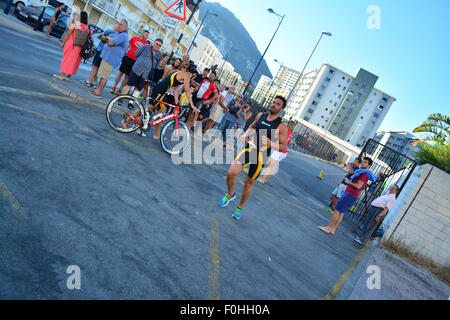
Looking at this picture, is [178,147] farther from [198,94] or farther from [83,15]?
[83,15]

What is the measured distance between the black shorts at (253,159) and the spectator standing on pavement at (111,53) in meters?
5.28

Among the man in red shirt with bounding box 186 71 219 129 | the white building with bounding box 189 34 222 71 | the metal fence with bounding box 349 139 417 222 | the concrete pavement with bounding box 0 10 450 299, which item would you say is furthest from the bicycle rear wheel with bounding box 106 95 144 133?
the white building with bounding box 189 34 222 71

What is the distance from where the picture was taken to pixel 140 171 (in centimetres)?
514

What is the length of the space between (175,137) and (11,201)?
4365 mm

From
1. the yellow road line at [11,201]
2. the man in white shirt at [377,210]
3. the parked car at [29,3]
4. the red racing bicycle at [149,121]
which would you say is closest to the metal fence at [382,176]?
the man in white shirt at [377,210]

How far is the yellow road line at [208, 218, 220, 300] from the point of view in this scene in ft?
9.67

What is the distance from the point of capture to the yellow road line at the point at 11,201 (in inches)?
109

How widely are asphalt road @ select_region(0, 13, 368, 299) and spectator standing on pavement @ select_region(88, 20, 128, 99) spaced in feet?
5.34

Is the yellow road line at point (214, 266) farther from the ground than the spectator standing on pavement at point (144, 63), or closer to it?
closer to it

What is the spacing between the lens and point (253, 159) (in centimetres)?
533

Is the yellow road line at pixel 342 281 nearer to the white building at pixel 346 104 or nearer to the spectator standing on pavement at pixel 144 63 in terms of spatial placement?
the spectator standing on pavement at pixel 144 63

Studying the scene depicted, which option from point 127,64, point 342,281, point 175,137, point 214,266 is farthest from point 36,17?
point 342,281

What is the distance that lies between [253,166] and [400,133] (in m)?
121

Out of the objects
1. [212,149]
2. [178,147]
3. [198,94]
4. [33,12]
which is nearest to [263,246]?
[178,147]
